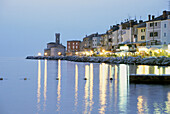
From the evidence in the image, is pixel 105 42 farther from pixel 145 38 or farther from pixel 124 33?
pixel 145 38

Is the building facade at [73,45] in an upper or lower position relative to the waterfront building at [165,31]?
upper

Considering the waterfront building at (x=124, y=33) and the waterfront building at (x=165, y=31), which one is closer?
the waterfront building at (x=165, y=31)

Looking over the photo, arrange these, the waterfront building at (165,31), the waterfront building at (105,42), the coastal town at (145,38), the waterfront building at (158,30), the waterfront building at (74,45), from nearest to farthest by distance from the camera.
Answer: the coastal town at (145,38) → the waterfront building at (165,31) → the waterfront building at (158,30) → the waterfront building at (105,42) → the waterfront building at (74,45)

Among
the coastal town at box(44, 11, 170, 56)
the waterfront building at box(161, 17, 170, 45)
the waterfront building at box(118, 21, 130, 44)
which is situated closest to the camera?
the coastal town at box(44, 11, 170, 56)

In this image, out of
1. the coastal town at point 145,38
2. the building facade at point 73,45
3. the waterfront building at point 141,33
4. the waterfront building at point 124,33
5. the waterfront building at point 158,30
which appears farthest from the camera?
the building facade at point 73,45

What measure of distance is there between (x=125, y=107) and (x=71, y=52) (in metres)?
152

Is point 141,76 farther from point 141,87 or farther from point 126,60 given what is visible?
point 126,60

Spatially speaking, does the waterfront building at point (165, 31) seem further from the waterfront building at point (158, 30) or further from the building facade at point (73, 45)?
the building facade at point (73, 45)

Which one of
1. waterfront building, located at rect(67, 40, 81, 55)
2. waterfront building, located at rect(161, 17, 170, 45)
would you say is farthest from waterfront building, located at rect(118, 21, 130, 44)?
waterfront building, located at rect(67, 40, 81, 55)

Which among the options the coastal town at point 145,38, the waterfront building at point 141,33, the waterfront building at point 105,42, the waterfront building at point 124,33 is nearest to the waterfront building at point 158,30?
the coastal town at point 145,38

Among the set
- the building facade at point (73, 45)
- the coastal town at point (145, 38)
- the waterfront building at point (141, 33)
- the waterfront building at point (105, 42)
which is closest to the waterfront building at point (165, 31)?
the coastal town at point (145, 38)

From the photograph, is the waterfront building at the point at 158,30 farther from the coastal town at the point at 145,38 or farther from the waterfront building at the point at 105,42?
the waterfront building at the point at 105,42

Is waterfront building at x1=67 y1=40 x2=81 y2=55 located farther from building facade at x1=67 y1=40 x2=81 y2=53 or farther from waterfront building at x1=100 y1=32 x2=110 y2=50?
waterfront building at x1=100 y1=32 x2=110 y2=50

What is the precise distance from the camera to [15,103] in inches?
629
